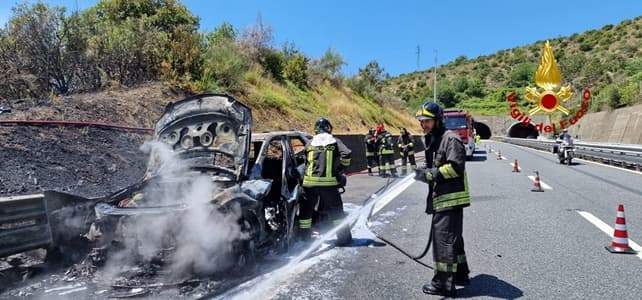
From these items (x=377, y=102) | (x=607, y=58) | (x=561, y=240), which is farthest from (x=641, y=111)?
(x=607, y=58)

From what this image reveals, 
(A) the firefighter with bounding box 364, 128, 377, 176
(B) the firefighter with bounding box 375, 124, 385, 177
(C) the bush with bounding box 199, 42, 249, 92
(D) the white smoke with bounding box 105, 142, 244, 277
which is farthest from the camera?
(C) the bush with bounding box 199, 42, 249, 92

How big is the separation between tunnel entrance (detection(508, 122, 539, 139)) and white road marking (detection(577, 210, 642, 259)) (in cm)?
6942

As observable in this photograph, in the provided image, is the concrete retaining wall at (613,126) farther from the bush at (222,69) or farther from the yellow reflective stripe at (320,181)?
the yellow reflective stripe at (320,181)

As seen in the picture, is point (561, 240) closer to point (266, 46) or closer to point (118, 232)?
point (118, 232)

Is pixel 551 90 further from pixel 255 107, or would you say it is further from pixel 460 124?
pixel 255 107

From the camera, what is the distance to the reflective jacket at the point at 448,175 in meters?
4.65

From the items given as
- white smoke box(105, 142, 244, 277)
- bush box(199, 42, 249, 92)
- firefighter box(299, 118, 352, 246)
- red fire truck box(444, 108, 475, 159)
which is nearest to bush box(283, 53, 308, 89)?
bush box(199, 42, 249, 92)

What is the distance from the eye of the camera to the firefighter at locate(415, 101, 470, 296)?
181 inches

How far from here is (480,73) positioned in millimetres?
116750

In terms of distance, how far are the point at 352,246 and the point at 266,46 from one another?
Answer: 2342 centimetres

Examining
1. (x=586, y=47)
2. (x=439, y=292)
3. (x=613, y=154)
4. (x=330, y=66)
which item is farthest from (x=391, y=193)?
(x=586, y=47)

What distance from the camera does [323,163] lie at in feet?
21.2

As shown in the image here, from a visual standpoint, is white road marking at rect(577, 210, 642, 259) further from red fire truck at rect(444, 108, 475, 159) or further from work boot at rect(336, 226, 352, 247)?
red fire truck at rect(444, 108, 475, 159)

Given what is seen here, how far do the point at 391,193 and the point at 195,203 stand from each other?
785 cm
